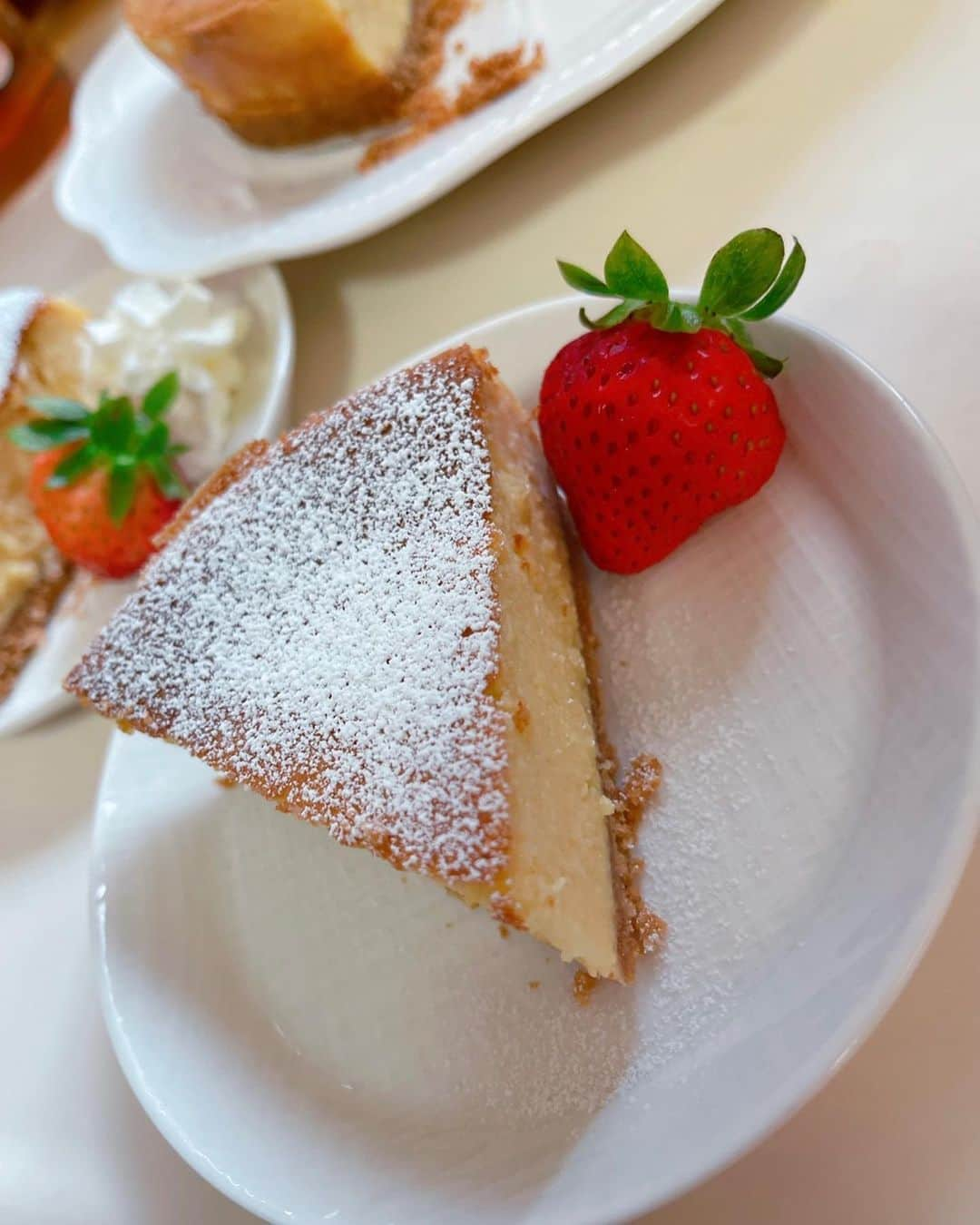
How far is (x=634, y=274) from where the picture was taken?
1.00 meters

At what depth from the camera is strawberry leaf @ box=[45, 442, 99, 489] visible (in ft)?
4.97

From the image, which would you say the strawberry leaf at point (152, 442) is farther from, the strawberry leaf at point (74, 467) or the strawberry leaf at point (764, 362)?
the strawberry leaf at point (764, 362)

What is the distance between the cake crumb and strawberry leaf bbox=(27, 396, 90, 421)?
115 cm

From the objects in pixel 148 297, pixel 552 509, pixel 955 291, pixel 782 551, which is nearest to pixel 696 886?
pixel 782 551

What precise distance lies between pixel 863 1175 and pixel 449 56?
5.78ft

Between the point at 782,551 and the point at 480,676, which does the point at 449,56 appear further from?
the point at 480,676

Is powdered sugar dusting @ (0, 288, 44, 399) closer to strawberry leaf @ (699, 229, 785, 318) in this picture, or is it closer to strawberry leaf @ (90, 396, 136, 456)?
strawberry leaf @ (90, 396, 136, 456)

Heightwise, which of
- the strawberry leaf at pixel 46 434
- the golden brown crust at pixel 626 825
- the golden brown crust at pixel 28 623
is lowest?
the golden brown crust at pixel 626 825

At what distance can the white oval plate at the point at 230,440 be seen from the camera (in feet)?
4.91

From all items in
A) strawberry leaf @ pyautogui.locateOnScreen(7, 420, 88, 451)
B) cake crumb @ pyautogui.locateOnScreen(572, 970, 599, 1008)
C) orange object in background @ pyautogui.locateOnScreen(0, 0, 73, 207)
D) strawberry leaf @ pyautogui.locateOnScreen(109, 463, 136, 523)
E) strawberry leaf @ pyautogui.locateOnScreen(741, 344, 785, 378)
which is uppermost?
orange object in background @ pyautogui.locateOnScreen(0, 0, 73, 207)

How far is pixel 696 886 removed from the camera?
1016 mm

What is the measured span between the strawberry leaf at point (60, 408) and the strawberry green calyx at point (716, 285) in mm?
895

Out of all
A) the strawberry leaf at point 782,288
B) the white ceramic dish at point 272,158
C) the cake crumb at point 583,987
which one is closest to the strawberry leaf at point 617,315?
the strawberry leaf at point 782,288

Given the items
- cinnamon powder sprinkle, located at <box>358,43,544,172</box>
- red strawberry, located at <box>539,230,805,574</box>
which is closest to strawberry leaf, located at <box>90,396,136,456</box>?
cinnamon powder sprinkle, located at <box>358,43,544,172</box>
